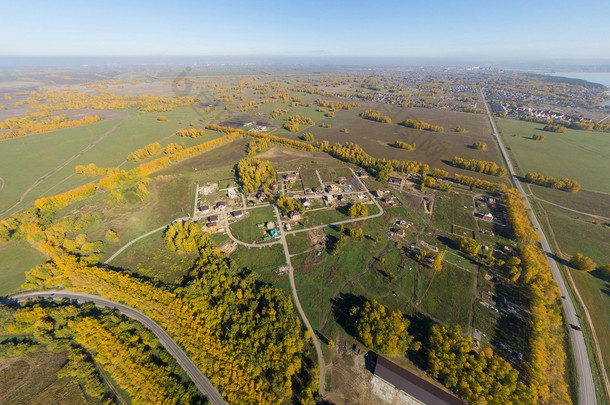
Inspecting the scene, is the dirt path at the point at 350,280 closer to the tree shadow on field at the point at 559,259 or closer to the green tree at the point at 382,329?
the green tree at the point at 382,329

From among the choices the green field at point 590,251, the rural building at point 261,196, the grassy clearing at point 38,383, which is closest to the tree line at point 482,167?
the green field at point 590,251

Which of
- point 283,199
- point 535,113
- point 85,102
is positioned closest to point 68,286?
point 283,199

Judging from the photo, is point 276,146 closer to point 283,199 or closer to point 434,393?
point 283,199

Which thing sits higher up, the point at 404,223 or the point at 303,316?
the point at 404,223

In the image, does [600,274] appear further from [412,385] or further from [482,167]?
[412,385]

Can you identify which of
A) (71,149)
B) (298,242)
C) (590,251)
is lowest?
(298,242)

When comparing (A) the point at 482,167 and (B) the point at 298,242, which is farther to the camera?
(A) the point at 482,167

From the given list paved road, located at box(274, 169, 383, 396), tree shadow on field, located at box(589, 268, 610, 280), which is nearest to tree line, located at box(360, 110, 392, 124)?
paved road, located at box(274, 169, 383, 396)

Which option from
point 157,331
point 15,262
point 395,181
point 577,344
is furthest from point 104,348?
point 395,181
